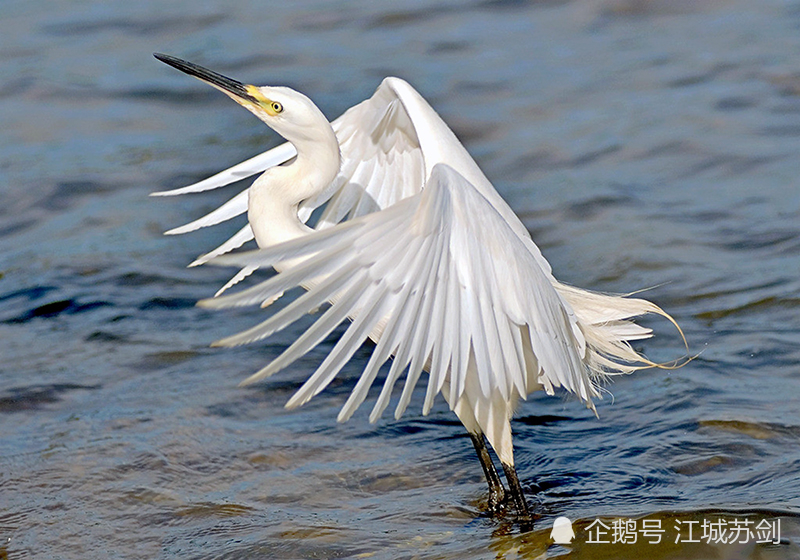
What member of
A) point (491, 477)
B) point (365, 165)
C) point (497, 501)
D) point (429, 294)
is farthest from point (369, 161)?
point (429, 294)

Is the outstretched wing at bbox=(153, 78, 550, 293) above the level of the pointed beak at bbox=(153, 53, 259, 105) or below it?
below

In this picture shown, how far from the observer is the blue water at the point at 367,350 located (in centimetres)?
396

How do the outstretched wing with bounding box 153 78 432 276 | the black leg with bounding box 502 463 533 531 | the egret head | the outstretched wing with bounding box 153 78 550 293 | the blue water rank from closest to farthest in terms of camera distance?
the egret head
the black leg with bounding box 502 463 533 531
the blue water
the outstretched wing with bounding box 153 78 550 293
the outstretched wing with bounding box 153 78 432 276

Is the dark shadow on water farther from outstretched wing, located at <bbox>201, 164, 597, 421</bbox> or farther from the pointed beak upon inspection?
outstretched wing, located at <bbox>201, 164, 597, 421</bbox>

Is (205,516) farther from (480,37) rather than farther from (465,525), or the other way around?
(480,37)

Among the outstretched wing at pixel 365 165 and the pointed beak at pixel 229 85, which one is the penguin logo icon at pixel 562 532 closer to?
the outstretched wing at pixel 365 165

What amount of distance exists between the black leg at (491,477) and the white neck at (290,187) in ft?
3.75

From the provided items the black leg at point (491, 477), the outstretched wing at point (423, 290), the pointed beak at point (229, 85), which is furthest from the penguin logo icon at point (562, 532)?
the pointed beak at point (229, 85)

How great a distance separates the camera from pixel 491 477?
4.11 m

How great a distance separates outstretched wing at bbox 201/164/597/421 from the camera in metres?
2.86

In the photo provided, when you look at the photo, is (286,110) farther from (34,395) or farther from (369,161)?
(34,395)

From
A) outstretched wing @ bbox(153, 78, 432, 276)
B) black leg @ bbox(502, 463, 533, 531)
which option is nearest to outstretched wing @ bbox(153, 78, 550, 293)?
outstretched wing @ bbox(153, 78, 432, 276)

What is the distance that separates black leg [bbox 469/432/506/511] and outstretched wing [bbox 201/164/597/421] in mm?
936

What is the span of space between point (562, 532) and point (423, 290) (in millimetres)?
1072
